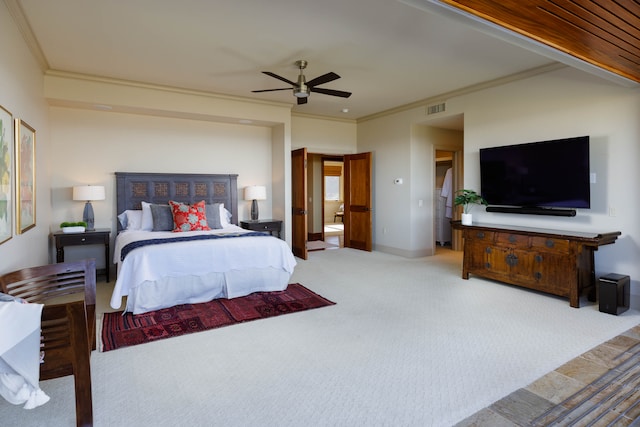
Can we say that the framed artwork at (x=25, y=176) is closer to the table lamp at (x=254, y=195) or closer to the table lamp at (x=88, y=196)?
→ the table lamp at (x=88, y=196)

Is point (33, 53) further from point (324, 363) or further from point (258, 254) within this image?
point (324, 363)

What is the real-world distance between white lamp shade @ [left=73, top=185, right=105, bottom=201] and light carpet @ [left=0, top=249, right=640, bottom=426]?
1670mm

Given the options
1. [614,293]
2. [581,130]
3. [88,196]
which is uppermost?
[581,130]

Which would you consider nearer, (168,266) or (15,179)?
(15,179)

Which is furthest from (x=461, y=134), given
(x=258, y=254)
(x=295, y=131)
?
(x=258, y=254)

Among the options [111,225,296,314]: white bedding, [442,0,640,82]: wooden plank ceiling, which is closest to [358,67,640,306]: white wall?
[442,0,640,82]: wooden plank ceiling

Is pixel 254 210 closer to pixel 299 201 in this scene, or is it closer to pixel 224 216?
pixel 224 216

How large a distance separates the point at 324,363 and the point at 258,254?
6.38 ft

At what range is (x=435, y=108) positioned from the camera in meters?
6.08

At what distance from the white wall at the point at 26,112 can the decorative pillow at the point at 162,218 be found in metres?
1.32

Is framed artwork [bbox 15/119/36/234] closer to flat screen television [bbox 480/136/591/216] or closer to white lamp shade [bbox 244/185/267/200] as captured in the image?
white lamp shade [bbox 244/185/267/200]

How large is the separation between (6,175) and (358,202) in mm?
5876

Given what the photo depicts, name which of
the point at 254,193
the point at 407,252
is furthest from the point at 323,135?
the point at 407,252

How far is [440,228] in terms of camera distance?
8.08 m
